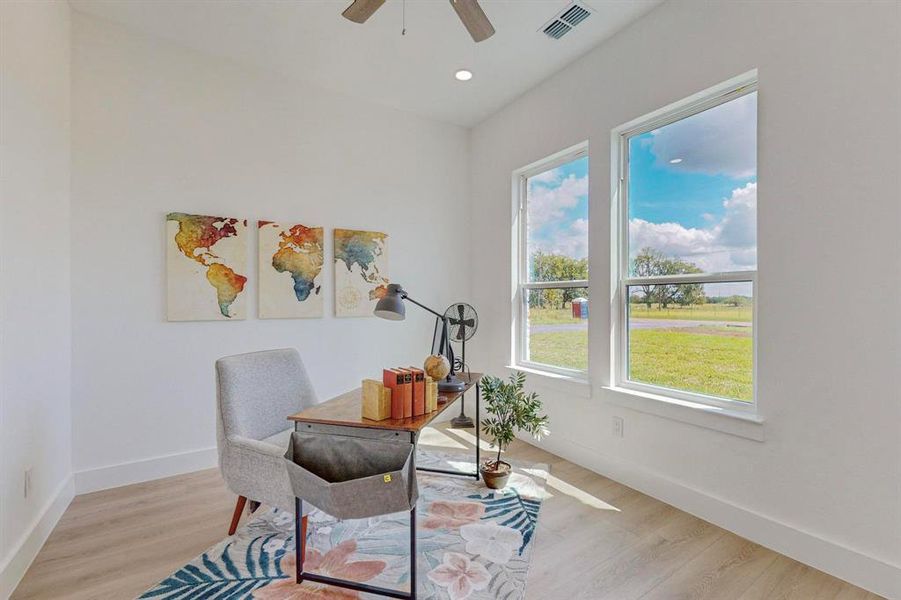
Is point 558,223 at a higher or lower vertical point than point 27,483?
higher

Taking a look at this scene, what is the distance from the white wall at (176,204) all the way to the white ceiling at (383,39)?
173 millimetres

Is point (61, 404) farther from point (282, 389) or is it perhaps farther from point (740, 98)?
point (740, 98)

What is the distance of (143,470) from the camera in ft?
9.12

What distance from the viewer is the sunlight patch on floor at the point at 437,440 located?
3.47 meters

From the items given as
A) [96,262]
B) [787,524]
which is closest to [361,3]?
[96,262]

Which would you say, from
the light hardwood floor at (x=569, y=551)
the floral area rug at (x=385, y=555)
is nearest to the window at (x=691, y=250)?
the light hardwood floor at (x=569, y=551)

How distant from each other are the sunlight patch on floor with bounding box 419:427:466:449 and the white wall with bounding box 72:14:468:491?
70 centimetres

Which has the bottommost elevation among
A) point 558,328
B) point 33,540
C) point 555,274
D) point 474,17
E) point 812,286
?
point 33,540

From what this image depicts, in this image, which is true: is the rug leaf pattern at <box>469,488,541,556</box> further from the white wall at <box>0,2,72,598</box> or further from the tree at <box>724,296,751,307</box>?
the white wall at <box>0,2,72,598</box>

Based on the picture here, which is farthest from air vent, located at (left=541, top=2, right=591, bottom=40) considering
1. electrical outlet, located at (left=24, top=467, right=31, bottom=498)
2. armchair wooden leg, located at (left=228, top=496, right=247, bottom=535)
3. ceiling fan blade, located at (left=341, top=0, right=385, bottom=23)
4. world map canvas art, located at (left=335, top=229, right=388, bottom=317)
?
electrical outlet, located at (left=24, top=467, right=31, bottom=498)

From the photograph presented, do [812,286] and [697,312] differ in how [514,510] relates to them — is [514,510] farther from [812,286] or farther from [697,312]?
[812,286]

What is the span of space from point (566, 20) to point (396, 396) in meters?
2.48

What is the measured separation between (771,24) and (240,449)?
3.19 metres

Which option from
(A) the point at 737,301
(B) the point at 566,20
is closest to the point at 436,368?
(A) the point at 737,301
